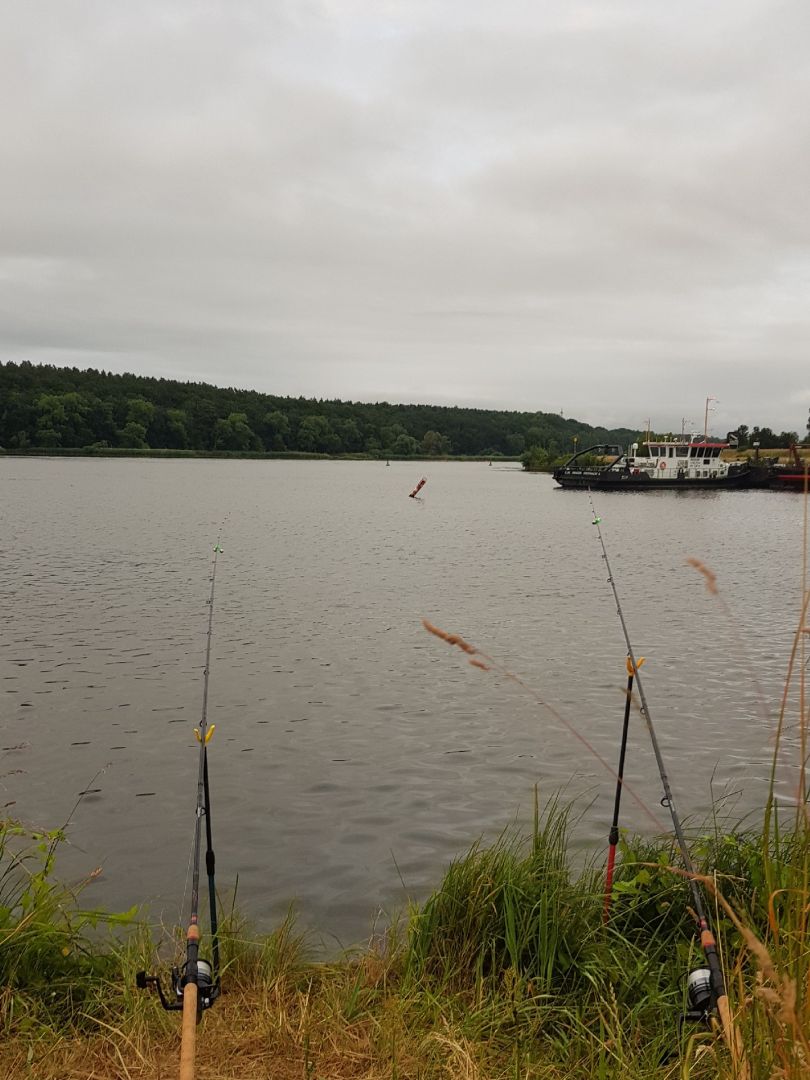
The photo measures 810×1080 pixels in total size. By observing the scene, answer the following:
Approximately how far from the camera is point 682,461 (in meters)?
85.1

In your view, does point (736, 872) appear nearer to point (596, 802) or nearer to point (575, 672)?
point (596, 802)

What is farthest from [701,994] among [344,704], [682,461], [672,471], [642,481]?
[682,461]

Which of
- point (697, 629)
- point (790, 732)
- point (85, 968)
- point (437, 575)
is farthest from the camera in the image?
point (437, 575)

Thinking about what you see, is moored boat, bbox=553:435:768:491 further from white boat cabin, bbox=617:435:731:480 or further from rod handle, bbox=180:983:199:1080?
rod handle, bbox=180:983:199:1080

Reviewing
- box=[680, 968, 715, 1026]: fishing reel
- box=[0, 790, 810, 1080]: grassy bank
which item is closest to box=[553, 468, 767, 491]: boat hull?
box=[0, 790, 810, 1080]: grassy bank

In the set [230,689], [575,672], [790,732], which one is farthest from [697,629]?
[230,689]

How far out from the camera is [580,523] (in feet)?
171

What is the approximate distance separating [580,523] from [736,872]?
47049 mm

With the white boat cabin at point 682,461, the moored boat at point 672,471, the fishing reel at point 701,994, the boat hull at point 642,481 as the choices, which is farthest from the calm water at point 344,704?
the white boat cabin at point 682,461

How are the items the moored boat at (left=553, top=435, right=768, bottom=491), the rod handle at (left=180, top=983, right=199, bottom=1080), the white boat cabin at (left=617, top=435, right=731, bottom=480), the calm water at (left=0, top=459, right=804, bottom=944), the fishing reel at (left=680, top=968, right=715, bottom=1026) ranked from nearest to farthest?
the rod handle at (left=180, top=983, right=199, bottom=1080) < the fishing reel at (left=680, top=968, right=715, bottom=1026) < the calm water at (left=0, top=459, right=804, bottom=944) < the moored boat at (left=553, top=435, right=768, bottom=491) < the white boat cabin at (left=617, top=435, right=731, bottom=480)

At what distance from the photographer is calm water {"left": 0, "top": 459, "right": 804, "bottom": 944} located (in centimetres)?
821

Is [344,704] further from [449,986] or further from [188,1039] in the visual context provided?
[188,1039]

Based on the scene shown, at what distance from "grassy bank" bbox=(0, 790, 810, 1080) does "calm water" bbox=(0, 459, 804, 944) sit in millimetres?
1344

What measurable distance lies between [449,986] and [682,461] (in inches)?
3349
